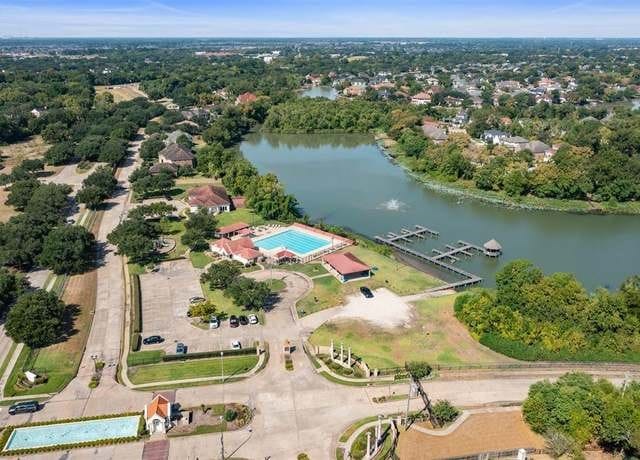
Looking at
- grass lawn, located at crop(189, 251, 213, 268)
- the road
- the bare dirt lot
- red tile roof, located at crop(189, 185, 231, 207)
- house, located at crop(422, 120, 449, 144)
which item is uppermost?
the bare dirt lot

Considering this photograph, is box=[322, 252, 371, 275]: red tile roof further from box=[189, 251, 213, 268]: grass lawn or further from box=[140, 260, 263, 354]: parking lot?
box=[189, 251, 213, 268]: grass lawn

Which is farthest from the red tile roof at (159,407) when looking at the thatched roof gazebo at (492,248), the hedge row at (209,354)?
the thatched roof gazebo at (492,248)

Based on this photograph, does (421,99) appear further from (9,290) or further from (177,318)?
(9,290)

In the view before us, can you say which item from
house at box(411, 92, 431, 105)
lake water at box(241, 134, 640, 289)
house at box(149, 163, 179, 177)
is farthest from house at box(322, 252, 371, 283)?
house at box(411, 92, 431, 105)

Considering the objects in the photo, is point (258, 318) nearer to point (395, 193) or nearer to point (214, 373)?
point (214, 373)

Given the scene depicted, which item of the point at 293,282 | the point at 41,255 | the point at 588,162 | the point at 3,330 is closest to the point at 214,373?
the point at 293,282

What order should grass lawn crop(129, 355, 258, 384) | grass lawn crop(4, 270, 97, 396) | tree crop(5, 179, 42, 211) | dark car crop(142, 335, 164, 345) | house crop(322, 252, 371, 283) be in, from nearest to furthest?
grass lawn crop(4, 270, 97, 396) → grass lawn crop(129, 355, 258, 384) → dark car crop(142, 335, 164, 345) → house crop(322, 252, 371, 283) → tree crop(5, 179, 42, 211)

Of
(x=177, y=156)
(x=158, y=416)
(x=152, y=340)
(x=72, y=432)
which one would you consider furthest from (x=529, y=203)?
(x=72, y=432)
